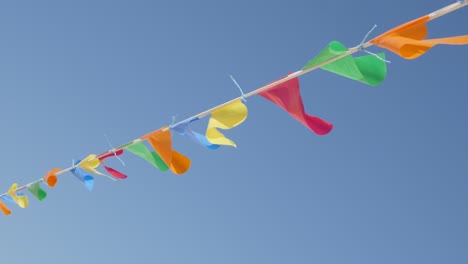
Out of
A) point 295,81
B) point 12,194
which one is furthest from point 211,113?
point 12,194

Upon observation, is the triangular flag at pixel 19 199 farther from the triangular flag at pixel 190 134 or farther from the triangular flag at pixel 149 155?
the triangular flag at pixel 190 134

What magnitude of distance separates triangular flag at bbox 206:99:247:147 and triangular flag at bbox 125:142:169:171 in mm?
915

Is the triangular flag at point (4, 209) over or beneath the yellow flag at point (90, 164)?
over

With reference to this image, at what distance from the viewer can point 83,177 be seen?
4.71 m

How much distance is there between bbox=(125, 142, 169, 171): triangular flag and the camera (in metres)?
3.94

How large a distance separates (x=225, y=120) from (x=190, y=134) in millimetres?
483

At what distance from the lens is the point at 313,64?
8.69ft

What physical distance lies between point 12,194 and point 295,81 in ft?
14.3

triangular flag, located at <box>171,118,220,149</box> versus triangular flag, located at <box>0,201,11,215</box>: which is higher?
triangular flag, located at <box>0,201,11,215</box>

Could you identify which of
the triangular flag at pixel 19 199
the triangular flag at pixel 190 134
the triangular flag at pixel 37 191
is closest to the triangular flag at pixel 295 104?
the triangular flag at pixel 190 134

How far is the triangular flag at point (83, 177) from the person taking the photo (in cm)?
468

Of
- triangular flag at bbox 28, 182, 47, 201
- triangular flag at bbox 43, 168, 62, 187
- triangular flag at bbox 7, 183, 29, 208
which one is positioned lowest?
triangular flag at bbox 43, 168, 62, 187

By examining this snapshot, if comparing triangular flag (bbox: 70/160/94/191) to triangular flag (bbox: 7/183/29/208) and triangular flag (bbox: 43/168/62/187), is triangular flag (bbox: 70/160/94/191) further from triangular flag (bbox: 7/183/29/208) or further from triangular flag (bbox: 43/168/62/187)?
triangular flag (bbox: 7/183/29/208)

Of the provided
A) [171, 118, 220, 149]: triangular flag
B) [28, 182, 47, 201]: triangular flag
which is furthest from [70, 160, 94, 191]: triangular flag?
[171, 118, 220, 149]: triangular flag
